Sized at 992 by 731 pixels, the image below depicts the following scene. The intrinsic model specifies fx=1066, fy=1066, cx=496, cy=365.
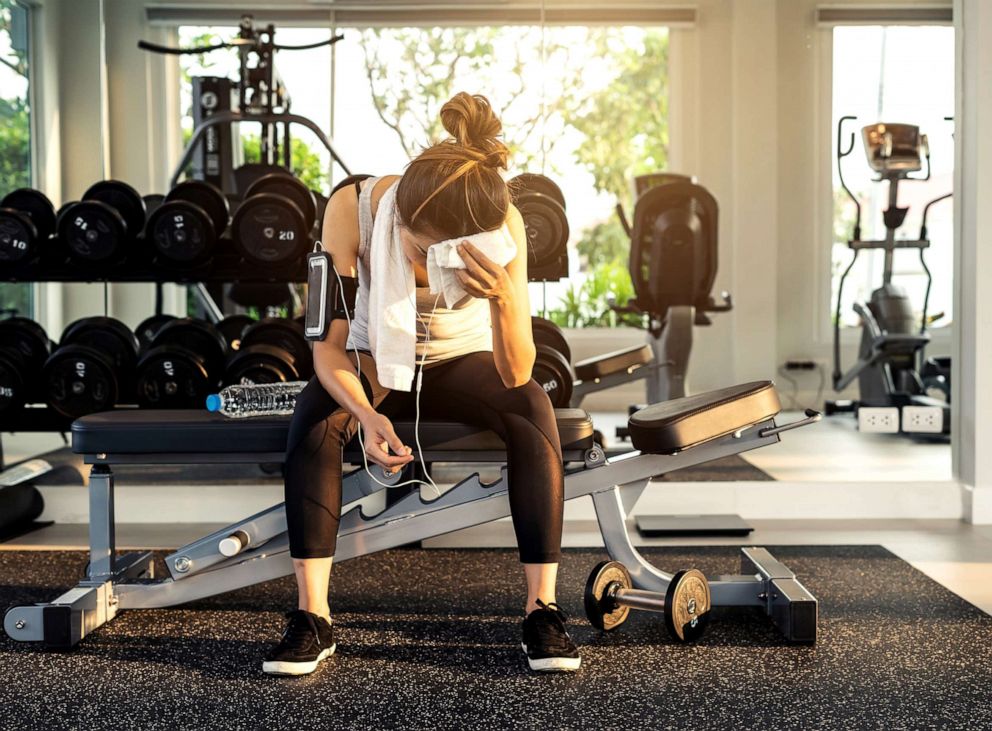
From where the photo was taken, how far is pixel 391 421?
2135 millimetres

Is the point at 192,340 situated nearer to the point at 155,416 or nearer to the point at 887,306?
the point at 155,416

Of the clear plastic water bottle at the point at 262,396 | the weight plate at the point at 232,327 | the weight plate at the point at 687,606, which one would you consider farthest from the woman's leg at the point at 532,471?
the weight plate at the point at 232,327

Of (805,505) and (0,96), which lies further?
(0,96)

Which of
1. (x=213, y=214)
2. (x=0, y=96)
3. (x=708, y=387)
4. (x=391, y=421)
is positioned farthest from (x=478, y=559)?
(x=0, y=96)

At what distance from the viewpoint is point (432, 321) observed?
84.2 inches

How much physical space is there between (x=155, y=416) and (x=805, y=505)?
6.64 feet

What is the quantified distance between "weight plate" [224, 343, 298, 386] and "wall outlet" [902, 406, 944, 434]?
6.39ft

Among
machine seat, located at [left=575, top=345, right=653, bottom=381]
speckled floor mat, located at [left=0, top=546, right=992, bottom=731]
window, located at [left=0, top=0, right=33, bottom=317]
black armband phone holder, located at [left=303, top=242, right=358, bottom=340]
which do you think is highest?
window, located at [left=0, top=0, right=33, bottom=317]

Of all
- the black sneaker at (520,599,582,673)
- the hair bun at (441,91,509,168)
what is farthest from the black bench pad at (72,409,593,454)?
the hair bun at (441,91,509,168)

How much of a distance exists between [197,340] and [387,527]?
1308mm

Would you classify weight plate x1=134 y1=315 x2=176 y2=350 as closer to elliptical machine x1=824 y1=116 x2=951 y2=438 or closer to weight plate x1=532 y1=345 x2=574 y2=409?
weight plate x1=532 y1=345 x2=574 y2=409

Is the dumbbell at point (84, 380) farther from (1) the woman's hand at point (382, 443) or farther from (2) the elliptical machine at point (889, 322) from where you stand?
(2) the elliptical machine at point (889, 322)

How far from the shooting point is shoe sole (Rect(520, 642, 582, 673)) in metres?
1.90

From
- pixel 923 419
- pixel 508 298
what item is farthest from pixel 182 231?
pixel 923 419
